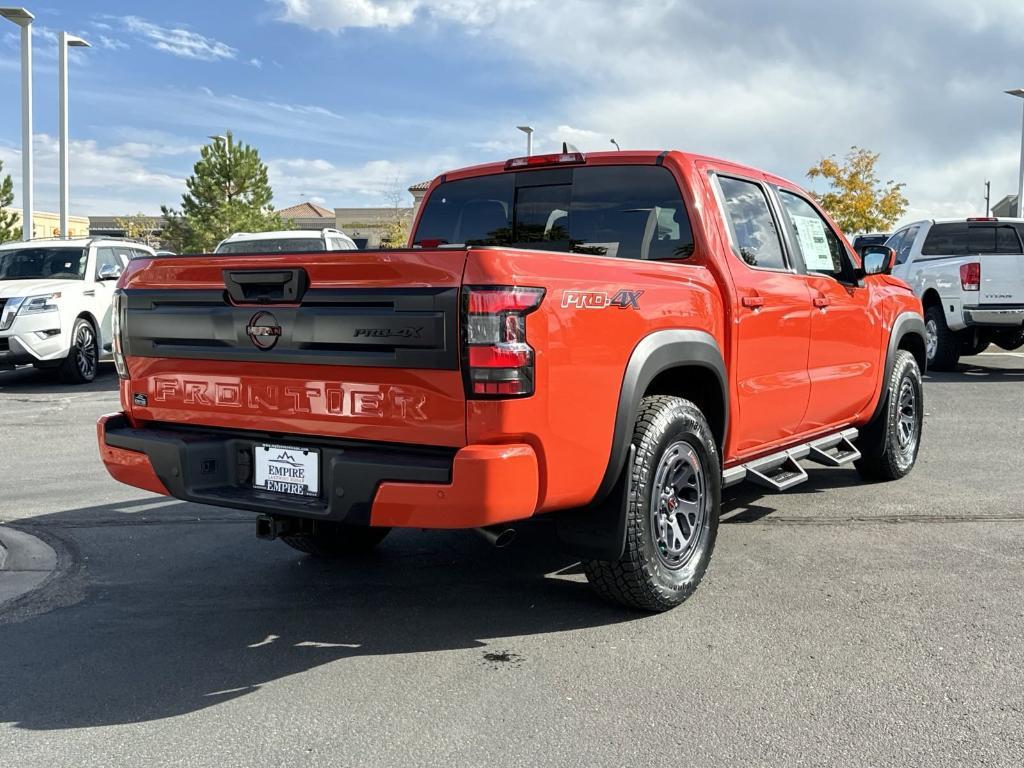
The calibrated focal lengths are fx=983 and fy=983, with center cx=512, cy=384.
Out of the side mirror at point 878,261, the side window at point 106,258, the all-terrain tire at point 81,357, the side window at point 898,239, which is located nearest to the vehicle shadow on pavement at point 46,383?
the all-terrain tire at point 81,357

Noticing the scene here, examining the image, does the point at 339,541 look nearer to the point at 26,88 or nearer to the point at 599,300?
the point at 599,300

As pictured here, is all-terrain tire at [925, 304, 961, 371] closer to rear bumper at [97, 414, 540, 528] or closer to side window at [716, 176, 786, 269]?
side window at [716, 176, 786, 269]

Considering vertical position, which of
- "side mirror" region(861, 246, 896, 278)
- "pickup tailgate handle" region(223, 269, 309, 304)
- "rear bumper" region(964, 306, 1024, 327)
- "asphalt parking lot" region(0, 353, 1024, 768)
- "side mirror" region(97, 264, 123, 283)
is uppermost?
"side mirror" region(97, 264, 123, 283)

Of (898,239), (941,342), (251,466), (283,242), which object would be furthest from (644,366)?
(898,239)

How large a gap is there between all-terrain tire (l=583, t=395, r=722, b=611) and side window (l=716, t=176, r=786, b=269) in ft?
3.41

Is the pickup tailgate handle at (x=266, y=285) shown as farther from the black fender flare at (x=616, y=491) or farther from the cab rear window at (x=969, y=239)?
the cab rear window at (x=969, y=239)

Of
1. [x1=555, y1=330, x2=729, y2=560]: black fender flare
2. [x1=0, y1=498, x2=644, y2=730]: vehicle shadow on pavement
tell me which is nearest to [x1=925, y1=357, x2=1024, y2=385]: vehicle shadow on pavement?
[x1=0, y1=498, x2=644, y2=730]: vehicle shadow on pavement

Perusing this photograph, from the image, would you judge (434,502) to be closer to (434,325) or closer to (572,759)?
(434,325)

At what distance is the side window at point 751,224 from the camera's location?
4859 mm

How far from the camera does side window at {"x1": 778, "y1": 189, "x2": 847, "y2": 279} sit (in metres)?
5.52

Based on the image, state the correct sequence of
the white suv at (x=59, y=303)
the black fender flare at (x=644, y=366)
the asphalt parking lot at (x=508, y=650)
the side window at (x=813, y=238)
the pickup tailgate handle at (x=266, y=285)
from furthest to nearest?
the white suv at (x=59, y=303), the side window at (x=813, y=238), the black fender flare at (x=644, y=366), the pickup tailgate handle at (x=266, y=285), the asphalt parking lot at (x=508, y=650)

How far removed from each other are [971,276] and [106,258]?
11443 millimetres

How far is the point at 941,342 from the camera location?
521 inches

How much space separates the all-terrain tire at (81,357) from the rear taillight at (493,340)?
10.3 meters
